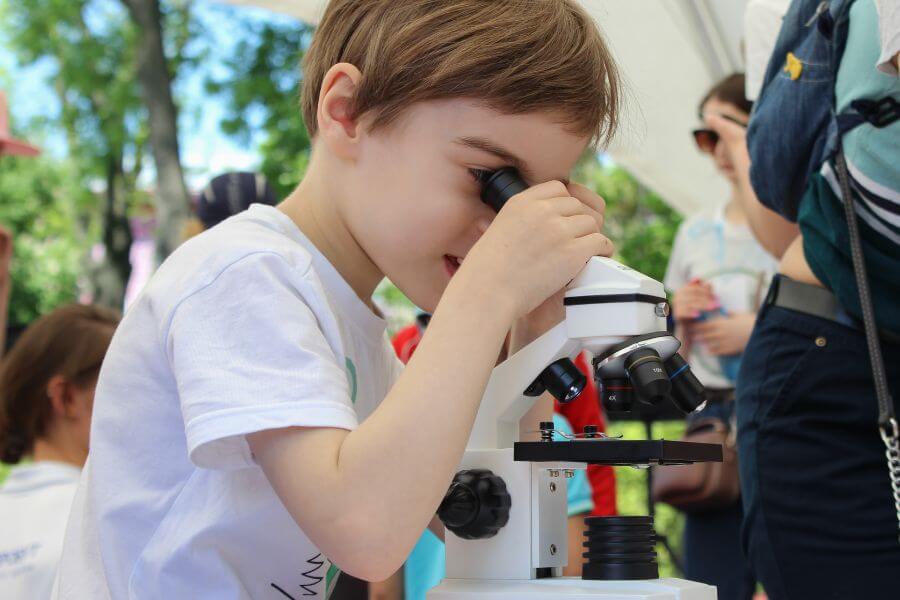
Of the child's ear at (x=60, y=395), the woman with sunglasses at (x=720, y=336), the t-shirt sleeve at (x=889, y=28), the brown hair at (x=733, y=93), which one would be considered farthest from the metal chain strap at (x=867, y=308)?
the child's ear at (x=60, y=395)

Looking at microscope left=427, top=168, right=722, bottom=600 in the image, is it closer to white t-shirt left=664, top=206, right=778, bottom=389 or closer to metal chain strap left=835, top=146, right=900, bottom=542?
metal chain strap left=835, top=146, right=900, bottom=542

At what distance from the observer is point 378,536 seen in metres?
1.02

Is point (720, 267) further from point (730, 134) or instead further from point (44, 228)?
point (44, 228)

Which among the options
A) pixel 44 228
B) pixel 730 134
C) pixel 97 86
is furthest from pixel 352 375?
pixel 44 228

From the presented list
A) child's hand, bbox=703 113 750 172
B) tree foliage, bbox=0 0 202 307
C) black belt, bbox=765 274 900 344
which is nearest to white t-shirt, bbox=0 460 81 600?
black belt, bbox=765 274 900 344

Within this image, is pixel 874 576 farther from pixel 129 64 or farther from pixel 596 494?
pixel 129 64

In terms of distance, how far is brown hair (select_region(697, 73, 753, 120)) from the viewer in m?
2.80

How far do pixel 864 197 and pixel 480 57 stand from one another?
0.66 m

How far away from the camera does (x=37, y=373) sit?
269 cm

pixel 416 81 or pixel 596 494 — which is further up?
pixel 416 81

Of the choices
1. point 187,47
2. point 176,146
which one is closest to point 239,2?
point 176,146

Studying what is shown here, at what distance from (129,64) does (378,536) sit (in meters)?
12.7

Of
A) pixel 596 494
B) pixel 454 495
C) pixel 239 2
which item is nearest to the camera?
pixel 454 495

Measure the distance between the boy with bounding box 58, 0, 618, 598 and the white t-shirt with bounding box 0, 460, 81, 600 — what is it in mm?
1096
